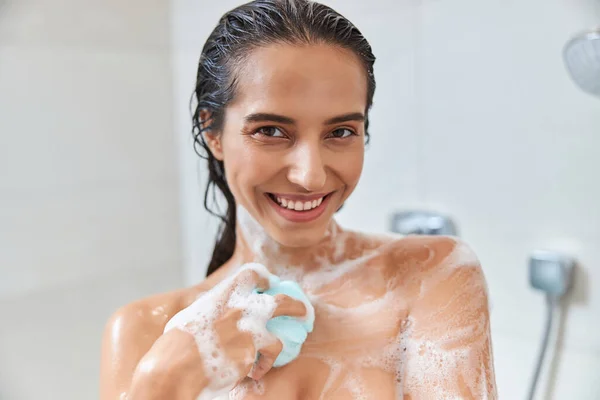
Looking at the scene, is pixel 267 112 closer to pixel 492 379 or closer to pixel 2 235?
pixel 492 379

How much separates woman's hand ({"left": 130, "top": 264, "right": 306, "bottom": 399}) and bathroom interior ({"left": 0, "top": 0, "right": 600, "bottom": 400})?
0.89 ft

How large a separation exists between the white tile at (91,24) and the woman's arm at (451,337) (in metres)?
0.62

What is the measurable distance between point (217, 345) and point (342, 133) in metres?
0.25

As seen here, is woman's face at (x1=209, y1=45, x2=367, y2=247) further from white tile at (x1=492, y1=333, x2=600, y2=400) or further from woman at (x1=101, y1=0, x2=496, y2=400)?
white tile at (x1=492, y1=333, x2=600, y2=400)

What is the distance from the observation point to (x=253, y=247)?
0.71 meters

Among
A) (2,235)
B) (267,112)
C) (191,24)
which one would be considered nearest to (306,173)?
(267,112)

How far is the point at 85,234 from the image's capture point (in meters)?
1.10

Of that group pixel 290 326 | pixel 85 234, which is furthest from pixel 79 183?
pixel 290 326

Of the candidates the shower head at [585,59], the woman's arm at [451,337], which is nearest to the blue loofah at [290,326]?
the woman's arm at [451,337]

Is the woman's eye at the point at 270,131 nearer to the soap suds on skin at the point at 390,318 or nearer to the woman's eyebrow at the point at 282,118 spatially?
the woman's eyebrow at the point at 282,118

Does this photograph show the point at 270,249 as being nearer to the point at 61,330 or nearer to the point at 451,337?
the point at 451,337

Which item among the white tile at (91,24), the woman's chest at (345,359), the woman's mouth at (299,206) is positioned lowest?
the woman's chest at (345,359)

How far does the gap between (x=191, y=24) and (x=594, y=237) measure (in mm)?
720

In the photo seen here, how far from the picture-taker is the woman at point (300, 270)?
548mm
